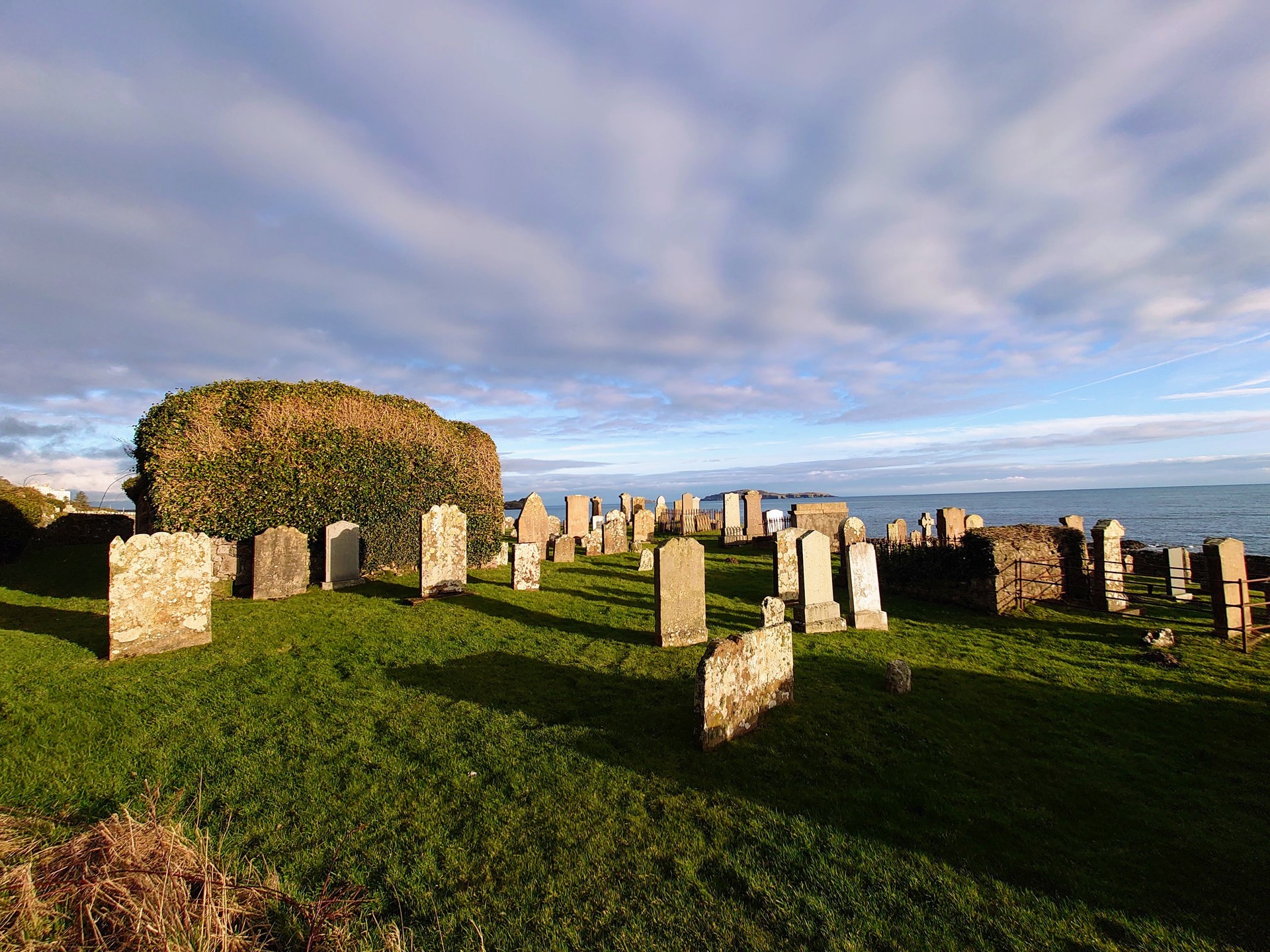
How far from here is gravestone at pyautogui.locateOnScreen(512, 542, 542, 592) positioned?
1227cm

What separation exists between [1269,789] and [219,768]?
29.9 ft

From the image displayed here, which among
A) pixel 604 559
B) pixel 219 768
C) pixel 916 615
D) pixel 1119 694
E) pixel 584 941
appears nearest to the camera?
pixel 584 941

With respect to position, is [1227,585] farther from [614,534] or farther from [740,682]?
[614,534]

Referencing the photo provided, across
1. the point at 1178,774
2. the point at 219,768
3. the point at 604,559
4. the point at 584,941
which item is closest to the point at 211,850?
the point at 219,768

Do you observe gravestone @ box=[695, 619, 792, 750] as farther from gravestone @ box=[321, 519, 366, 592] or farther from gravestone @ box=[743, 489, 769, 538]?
gravestone @ box=[743, 489, 769, 538]

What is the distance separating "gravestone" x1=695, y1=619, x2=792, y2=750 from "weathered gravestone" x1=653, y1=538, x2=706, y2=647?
7.87 feet

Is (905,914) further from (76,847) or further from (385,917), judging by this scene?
(76,847)

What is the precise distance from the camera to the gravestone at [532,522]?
16.2 meters

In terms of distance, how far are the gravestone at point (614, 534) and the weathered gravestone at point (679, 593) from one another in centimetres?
1051

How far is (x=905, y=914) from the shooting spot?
3098mm

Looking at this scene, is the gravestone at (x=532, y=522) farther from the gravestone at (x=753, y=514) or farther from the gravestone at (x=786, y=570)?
the gravestone at (x=753, y=514)

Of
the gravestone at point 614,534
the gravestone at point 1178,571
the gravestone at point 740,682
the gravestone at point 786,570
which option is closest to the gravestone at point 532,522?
the gravestone at point 614,534

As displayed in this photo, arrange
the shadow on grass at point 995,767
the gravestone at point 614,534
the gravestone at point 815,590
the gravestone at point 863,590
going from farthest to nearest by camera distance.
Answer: the gravestone at point 614,534 < the gravestone at point 863,590 < the gravestone at point 815,590 < the shadow on grass at point 995,767

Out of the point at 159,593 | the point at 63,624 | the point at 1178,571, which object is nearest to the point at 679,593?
the point at 159,593
